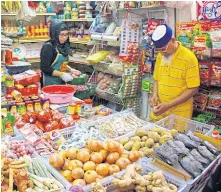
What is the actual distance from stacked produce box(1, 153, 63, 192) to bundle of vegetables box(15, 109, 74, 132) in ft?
2.76

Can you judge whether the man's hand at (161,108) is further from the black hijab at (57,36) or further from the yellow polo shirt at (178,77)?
the black hijab at (57,36)

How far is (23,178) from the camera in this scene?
1.62 metres

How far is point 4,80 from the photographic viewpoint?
307cm

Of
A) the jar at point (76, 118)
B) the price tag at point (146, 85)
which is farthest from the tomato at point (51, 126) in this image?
the price tag at point (146, 85)

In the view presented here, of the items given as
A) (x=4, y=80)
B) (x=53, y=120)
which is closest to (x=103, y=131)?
(x=53, y=120)

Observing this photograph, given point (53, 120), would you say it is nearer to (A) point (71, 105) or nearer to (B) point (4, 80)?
(A) point (71, 105)

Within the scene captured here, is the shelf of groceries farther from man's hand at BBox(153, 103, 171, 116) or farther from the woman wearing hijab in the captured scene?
the woman wearing hijab

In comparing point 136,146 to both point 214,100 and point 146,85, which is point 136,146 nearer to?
point 214,100

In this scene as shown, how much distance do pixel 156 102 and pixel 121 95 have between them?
1.42m

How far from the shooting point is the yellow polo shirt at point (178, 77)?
9.52ft

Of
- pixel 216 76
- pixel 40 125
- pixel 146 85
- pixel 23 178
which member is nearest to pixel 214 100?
pixel 216 76

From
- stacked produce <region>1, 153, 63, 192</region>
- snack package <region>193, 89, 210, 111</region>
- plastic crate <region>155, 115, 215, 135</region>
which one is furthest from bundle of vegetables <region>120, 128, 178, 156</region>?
snack package <region>193, 89, 210, 111</region>

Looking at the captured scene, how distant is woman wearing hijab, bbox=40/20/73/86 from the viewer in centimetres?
393

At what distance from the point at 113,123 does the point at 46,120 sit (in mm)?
630
